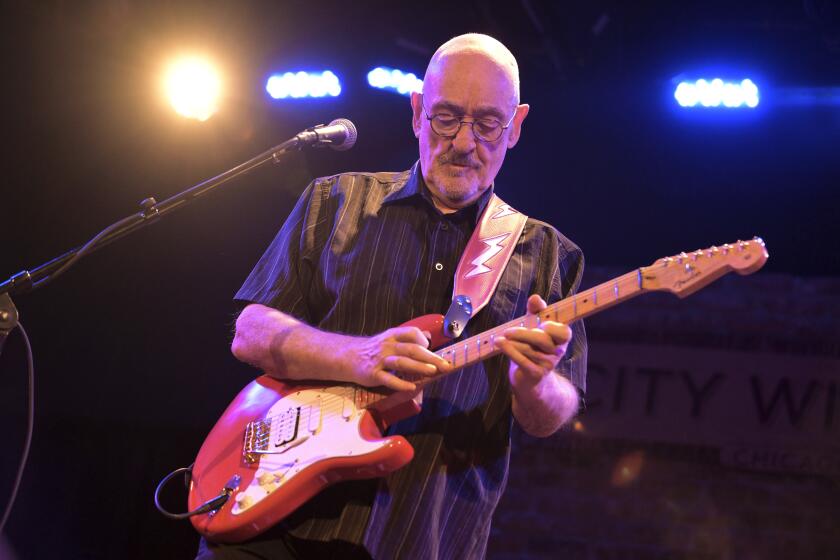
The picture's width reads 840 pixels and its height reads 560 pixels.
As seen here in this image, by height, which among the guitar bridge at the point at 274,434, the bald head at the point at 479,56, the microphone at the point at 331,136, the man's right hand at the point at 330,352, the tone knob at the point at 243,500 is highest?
the bald head at the point at 479,56

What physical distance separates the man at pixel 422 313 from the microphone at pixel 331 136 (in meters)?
0.16

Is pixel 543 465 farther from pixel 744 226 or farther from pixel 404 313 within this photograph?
pixel 404 313

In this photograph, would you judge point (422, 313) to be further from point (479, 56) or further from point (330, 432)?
point (479, 56)

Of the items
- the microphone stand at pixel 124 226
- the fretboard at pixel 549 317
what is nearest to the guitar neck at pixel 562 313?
the fretboard at pixel 549 317

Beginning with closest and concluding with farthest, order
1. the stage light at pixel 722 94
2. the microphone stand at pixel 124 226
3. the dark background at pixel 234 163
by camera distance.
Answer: the microphone stand at pixel 124 226 → the dark background at pixel 234 163 → the stage light at pixel 722 94

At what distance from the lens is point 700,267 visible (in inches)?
82.0

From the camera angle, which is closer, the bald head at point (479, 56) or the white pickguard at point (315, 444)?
the white pickguard at point (315, 444)

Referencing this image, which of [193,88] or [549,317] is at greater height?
[193,88]

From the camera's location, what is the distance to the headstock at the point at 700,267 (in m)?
2.01

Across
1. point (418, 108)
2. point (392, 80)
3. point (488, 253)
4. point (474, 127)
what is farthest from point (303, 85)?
point (488, 253)

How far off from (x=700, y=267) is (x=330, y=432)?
3.41 feet

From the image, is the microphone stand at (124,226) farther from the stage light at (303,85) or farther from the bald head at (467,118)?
the stage light at (303,85)

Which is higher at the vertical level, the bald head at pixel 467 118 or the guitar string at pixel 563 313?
the bald head at pixel 467 118

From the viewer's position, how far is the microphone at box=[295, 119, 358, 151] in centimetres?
244
